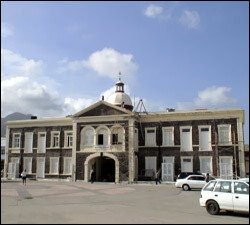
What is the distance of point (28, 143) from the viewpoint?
52719mm

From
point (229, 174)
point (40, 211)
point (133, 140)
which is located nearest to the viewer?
point (40, 211)

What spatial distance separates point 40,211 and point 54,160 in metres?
34.4

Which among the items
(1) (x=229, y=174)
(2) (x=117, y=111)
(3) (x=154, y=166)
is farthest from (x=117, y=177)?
(1) (x=229, y=174)

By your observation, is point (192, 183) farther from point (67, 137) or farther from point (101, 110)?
point (67, 137)

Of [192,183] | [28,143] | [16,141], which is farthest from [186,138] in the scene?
[16,141]

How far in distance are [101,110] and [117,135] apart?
360cm

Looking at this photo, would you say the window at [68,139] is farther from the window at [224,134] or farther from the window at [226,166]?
the window at [226,166]

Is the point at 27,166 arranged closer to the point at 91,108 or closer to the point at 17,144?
the point at 17,144

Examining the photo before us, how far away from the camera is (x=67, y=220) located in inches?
543

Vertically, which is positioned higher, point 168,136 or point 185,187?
point 168,136

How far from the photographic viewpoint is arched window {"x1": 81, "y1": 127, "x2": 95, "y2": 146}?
46.6 metres

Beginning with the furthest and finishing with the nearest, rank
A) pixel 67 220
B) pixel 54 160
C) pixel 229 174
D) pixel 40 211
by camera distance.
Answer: pixel 54 160, pixel 229 174, pixel 40 211, pixel 67 220

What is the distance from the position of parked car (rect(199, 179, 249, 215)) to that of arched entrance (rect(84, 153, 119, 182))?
28234mm

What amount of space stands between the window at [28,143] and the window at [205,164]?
75.8 ft
